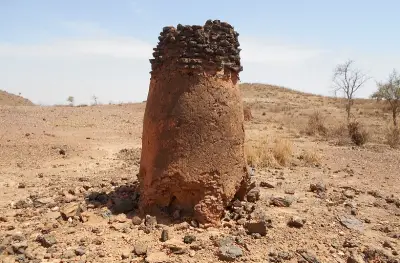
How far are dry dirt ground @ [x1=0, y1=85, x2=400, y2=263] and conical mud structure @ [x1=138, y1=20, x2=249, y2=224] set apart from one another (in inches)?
14.4

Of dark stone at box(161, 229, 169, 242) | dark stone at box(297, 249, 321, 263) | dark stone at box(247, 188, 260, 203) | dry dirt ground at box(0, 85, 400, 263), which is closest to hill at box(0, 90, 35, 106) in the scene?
dry dirt ground at box(0, 85, 400, 263)

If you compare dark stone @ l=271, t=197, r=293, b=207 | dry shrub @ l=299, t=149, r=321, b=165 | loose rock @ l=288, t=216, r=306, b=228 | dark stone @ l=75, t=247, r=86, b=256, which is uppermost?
dry shrub @ l=299, t=149, r=321, b=165

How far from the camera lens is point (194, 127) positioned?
4.79 metres

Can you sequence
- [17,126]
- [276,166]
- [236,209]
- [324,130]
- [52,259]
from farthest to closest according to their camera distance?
[324,130]
[17,126]
[276,166]
[236,209]
[52,259]

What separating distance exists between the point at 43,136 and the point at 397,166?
35.1ft

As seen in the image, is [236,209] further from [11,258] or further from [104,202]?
[11,258]

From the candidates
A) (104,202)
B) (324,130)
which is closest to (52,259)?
(104,202)

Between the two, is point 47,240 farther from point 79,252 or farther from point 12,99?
point 12,99

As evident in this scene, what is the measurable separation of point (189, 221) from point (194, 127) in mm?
1177

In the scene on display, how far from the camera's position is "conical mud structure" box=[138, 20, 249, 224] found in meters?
4.75

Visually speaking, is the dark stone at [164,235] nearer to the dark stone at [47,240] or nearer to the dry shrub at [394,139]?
the dark stone at [47,240]

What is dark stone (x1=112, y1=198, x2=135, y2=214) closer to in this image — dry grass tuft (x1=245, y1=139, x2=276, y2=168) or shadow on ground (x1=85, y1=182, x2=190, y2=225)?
shadow on ground (x1=85, y1=182, x2=190, y2=225)

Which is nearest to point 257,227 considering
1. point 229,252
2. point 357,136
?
point 229,252

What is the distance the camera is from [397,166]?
9719mm
